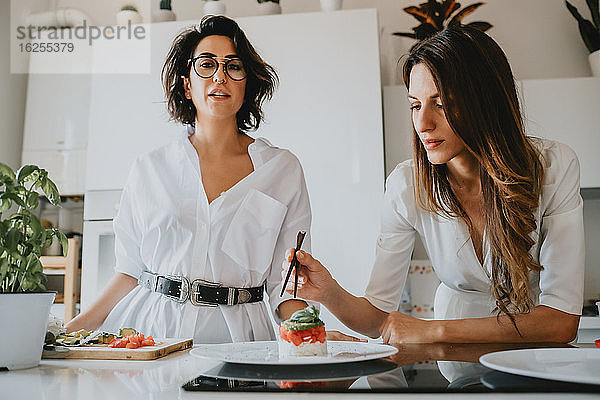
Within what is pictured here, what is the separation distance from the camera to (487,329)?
110 cm

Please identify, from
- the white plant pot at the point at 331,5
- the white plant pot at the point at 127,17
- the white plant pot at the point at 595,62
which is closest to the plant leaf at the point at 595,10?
the white plant pot at the point at 595,62

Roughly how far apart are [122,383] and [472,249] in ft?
2.91

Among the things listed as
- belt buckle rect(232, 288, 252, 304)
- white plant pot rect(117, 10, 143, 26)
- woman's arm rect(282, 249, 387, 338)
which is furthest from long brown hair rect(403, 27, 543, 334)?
white plant pot rect(117, 10, 143, 26)

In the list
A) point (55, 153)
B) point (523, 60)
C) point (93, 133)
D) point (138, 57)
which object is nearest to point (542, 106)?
point (523, 60)

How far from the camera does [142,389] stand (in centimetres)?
59

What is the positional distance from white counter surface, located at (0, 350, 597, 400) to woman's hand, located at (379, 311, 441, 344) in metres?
0.42

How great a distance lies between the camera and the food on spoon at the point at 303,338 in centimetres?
81

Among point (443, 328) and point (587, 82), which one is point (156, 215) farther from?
point (587, 82)

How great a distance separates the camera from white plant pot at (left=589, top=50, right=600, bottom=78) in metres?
2.87

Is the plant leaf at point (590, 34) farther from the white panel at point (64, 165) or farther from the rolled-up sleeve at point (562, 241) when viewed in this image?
the white panel at point (64, 165)

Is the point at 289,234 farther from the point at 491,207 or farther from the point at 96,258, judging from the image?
the point at 96,258

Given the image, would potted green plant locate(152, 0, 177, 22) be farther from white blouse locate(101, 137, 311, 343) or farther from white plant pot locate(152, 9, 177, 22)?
white blouse locate(101, 137, 311, 343)

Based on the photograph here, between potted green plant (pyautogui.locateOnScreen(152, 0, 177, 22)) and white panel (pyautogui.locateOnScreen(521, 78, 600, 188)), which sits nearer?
white panel (pyautogui.locateOnScreen(521, 78, 600, 188))

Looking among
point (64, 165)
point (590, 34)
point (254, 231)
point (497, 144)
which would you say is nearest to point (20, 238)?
point (254, 231)
